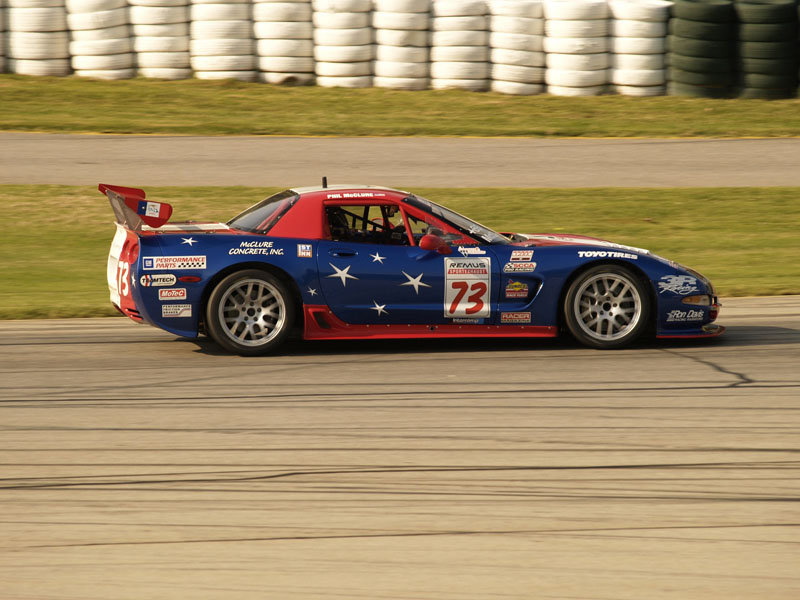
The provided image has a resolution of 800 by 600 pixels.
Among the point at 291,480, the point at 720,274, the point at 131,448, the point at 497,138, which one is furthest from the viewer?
the point at 497,138

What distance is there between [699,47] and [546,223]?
283 inches

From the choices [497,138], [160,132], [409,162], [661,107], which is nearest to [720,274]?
[409,162]

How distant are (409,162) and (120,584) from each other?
13.0 meters

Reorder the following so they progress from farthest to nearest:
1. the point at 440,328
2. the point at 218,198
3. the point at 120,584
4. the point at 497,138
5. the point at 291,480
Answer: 1. the point at 497,138
2. the point at 218,198
3. the point at 440,328
4. the point at 291,480
5. the point at 120,584

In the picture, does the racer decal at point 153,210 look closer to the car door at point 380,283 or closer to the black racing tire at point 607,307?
the car door at point 380,283

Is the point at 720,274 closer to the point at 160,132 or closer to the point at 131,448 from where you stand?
the point at 131,448

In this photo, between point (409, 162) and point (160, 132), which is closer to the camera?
point (409, 162)

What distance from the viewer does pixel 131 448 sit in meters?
5.81

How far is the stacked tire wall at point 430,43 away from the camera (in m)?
19.2

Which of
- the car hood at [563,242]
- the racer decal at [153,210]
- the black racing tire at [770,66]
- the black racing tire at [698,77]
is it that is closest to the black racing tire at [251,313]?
the racer decal at [153,210]

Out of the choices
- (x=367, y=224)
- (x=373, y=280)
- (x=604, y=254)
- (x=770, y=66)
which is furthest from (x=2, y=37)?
(x=604, y=254)

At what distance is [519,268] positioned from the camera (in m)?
8.20

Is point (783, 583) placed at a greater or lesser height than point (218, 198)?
lesser

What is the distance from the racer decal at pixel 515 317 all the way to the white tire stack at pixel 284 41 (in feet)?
43.3
